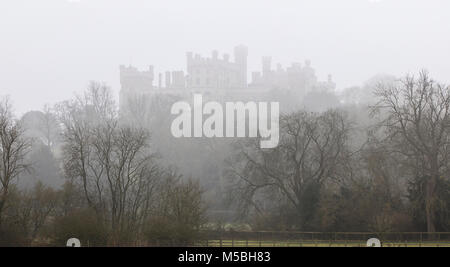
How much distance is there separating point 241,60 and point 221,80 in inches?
563

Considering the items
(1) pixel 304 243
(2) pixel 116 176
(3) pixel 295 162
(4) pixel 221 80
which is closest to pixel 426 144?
(3) pixel 295 162

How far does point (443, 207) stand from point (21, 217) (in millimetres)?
23478

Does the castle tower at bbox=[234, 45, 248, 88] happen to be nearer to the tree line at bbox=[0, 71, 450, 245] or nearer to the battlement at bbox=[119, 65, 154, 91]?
→ the battlement at bbox=[119, 65, 154, 91]

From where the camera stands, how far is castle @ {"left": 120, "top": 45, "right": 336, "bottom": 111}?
438 feet

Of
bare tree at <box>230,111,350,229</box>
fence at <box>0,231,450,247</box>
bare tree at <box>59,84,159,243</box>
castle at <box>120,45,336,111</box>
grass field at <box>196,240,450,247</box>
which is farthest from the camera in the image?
castle at <box>120,45,336,111</box>

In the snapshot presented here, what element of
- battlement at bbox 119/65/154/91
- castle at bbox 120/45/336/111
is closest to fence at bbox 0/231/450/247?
castle at bbox 120/45/336/111

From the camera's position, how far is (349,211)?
133 ft

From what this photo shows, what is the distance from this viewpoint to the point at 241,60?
497 feet

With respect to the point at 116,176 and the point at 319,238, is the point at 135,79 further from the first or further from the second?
the point at 319,238

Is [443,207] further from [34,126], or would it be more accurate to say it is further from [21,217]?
[34,126]

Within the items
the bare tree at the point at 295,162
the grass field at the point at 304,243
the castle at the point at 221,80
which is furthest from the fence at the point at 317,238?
the castle at the point at 221,80
